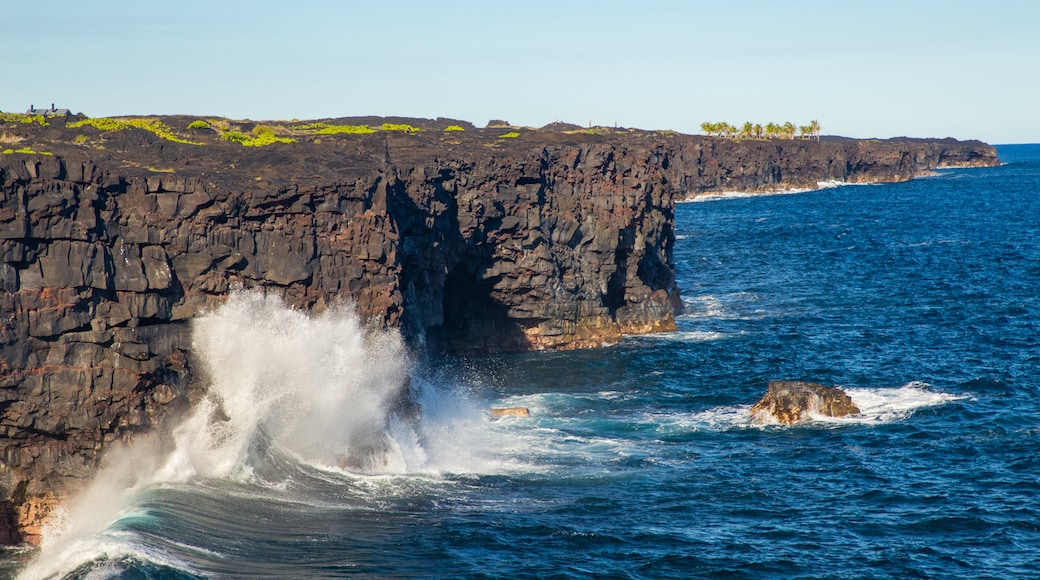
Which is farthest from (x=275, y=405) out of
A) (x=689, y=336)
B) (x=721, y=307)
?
(x=721, y=307)

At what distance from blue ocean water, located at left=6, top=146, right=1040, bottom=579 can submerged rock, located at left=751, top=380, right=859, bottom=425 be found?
33.8 inches

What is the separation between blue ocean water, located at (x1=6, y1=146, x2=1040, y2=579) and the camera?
37.2 metres

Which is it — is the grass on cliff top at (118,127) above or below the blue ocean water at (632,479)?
above

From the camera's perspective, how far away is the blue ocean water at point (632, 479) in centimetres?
3722

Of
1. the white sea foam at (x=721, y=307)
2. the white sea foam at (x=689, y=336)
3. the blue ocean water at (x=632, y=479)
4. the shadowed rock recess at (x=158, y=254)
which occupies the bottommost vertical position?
the blue ocean water at (x=632, y=479)

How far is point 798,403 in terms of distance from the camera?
55531 mm

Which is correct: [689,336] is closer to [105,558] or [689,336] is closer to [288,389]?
[288,389]

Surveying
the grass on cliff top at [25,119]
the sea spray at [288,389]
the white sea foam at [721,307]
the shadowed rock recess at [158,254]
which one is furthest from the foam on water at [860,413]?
the grass on cliff top at [25,119]

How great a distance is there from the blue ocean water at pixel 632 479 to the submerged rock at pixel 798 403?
86 centimetres

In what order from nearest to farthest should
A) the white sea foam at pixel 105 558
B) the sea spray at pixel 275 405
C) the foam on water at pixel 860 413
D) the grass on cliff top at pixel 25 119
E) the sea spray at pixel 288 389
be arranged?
the white sea foam at pixel 105 558, the sea spray at pixel 275 405, the sea spray at pixel 288 389, the foam on water at pixel 860 413, the grass on cliff top at pixel 25 119

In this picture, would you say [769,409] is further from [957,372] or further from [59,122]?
[59,122]

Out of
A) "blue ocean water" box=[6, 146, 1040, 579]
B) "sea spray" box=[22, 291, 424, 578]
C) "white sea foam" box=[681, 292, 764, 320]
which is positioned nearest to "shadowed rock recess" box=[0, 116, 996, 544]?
"sea spray" box=[22, 291, 424, 578]

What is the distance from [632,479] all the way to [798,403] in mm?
13561

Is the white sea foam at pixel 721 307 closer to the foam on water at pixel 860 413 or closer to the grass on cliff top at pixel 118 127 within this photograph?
the foam on water at pixel 860 413
